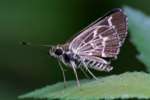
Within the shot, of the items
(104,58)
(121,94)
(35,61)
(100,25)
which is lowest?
(121,94)

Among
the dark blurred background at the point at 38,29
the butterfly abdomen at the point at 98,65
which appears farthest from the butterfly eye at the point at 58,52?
the dark blurred background at the point at 38,29

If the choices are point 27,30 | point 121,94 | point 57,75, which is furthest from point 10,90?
point 121,94

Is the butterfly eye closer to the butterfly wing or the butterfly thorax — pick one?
the butterfly thorax

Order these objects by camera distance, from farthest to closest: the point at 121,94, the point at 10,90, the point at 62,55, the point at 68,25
Answer: 1. the point at 68,25
2. the point at 10,90
3. the point at 62,55
4. the point at 121,94

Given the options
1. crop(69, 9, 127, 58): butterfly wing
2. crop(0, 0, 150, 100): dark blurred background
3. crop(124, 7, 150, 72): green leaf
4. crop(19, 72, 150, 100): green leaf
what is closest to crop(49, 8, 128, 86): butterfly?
crop(69, 9, 127, 58): butterfly wing

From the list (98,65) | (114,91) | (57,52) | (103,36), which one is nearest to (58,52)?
(57,52)

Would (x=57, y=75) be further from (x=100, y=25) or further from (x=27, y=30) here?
(x=100, y=25)

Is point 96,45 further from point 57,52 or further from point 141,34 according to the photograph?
point 141,34
